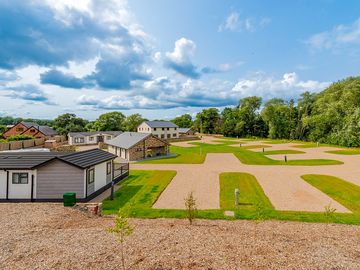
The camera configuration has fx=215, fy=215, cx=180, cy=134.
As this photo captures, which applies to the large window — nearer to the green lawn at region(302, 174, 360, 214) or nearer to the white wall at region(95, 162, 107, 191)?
the white wall at region(95, 162, 107, 191)

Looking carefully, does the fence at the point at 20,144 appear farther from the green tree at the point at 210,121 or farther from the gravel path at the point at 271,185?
the green tree at the point at 210,121

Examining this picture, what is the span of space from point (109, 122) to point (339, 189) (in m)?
77.8

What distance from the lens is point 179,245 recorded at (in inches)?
325

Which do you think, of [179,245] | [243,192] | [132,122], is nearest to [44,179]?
[179,245]

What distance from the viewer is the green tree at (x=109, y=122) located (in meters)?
81.8

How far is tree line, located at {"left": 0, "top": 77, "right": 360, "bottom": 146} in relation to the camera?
57062 mm

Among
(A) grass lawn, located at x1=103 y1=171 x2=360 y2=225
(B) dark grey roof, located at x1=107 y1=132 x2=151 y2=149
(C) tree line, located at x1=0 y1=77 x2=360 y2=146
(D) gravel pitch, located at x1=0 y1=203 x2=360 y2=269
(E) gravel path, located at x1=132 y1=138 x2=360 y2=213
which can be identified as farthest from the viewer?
(C) tree line, located at x1=0 y1=77 x2=360 y2=146

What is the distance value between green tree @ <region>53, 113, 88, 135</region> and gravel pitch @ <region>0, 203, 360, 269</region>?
2692 inches

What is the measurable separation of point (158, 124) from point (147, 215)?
59.8 meters

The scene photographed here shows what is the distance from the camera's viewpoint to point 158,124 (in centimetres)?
7181

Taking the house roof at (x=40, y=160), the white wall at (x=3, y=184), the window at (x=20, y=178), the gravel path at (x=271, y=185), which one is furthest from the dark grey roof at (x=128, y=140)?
the white wall at (x=3, y=184)

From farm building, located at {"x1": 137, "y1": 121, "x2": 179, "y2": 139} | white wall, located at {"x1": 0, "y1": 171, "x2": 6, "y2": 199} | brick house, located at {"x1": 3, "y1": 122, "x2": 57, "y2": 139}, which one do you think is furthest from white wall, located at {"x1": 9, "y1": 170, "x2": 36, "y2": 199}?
farm building, located at {"x1": 137, "y1": 121, "x2": 179, "y2": 139}

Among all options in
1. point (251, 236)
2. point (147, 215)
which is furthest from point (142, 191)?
point (251, 236)

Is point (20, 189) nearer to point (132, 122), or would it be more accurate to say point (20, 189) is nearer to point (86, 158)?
point (86, 158)
